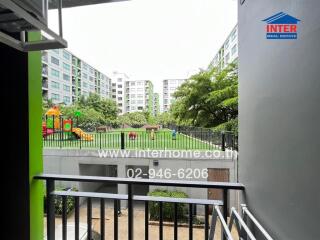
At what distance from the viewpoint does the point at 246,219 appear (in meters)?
1.17

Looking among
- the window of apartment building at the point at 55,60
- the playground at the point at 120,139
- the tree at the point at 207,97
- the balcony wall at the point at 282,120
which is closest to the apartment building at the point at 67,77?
the window of apartment building at the point at 55,60

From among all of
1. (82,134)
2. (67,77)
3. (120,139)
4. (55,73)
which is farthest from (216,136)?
(67,77)

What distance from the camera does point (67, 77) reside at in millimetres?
24609

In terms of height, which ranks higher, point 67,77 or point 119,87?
point 119,87

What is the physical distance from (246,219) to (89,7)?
6.36ft

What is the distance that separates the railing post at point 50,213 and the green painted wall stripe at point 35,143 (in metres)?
0.06

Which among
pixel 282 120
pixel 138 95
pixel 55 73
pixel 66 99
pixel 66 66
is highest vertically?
pixel 66 66

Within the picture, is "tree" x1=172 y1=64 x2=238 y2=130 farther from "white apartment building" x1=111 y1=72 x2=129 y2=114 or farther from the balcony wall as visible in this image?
"white apartment building" x1=111 y1=72 x2=129 y2=114

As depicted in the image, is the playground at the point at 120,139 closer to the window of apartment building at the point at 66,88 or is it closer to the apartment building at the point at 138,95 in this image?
the window of apartment building at the point at 66,88

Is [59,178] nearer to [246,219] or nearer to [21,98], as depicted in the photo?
[21,98]

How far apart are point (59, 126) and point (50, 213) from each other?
7.19 meters

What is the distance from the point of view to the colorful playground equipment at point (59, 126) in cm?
764

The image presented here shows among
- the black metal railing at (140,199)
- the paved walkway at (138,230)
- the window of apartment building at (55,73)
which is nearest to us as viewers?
the black metal railing at (140,199)

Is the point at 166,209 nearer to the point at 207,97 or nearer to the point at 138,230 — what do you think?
the point at 138,230
